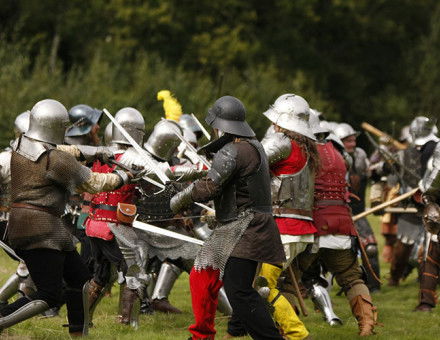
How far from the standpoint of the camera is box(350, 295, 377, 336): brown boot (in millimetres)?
8031

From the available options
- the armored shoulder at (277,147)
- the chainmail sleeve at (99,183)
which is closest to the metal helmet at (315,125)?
the armored shoulder at (277,147)

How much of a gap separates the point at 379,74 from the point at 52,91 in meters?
21.5

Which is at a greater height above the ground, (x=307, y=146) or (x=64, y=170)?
(x=307, y=146)

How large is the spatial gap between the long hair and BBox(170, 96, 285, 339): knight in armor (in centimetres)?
79

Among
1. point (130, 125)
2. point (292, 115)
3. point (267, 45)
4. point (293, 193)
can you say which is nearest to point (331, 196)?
point (293, 193)

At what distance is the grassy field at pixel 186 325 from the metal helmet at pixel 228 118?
5.86ft

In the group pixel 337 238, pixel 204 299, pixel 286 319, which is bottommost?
pixel 286 319

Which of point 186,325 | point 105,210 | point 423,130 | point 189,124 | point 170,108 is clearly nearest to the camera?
point 105,210

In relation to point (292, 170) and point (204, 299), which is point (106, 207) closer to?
point (292, 170)

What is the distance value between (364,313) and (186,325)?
1495 mm

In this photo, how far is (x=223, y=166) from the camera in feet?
21.5

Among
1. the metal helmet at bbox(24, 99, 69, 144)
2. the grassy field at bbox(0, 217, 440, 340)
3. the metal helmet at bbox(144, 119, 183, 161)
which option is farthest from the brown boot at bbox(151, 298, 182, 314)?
the metal helmet at bbox(24, 99, 69, 144)

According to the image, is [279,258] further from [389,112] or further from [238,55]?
[389,112]

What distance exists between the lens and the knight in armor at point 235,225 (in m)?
6.57
